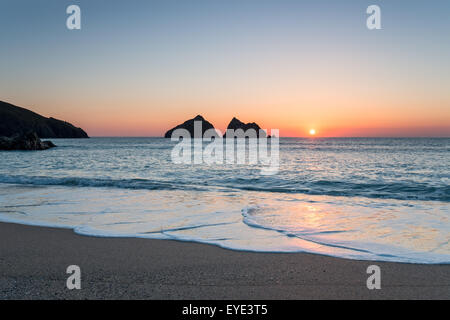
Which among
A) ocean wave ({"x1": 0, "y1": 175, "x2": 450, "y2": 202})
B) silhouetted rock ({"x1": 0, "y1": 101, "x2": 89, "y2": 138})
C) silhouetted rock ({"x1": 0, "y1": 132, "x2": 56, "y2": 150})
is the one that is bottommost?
ocean wave ({"x1": 0, "y1": 175, "x2": 450, "y2": 202})

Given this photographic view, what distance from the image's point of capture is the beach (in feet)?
12.4

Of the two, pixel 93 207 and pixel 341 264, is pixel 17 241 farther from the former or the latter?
pixel 341 264

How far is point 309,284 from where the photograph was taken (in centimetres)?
405

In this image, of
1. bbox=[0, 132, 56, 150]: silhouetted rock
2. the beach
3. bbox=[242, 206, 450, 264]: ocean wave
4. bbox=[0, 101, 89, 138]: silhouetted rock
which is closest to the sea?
bbox=[242, 206, 450, 264]: ocean wave

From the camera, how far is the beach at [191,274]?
3.78 meters

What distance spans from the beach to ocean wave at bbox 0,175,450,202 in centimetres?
844

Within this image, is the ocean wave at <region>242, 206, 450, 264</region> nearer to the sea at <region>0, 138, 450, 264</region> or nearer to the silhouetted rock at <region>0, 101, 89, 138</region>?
the sea at <region>0, 138, 450, 264</region>

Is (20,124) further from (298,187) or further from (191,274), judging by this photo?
(191,274)

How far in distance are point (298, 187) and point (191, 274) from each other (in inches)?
431

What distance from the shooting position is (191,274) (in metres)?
4.38

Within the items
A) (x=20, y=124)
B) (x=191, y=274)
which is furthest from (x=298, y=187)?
(x=20, y=124)

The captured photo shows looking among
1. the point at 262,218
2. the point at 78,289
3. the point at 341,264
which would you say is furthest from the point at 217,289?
the point at 262,218

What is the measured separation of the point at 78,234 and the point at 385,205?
345 inches

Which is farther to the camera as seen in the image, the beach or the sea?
the sea
